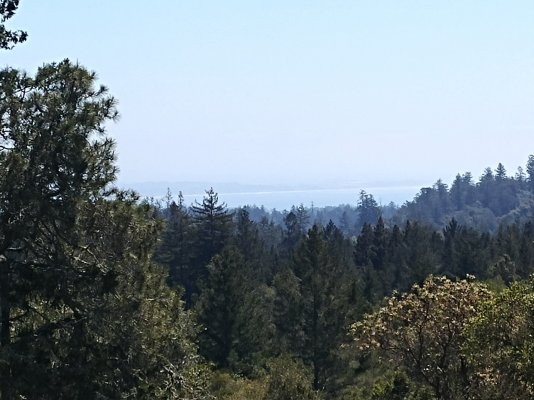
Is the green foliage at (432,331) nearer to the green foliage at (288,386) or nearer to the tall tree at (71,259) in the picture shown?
the green foliage at (288,386)

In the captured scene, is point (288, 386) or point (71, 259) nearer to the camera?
point (71, 259)

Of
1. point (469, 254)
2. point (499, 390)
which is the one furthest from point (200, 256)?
point (499, 390)

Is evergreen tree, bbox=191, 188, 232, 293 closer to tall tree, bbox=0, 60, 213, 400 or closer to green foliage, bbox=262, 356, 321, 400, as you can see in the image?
green foliage, bbox=262, 356, 321, 400

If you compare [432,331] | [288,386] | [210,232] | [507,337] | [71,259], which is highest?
[71,259]

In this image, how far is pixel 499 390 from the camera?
1616cm

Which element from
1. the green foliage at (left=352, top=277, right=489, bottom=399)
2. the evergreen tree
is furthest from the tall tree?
the evergreen tree

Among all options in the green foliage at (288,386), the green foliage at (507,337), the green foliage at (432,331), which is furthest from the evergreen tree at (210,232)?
the green foliage at (507,337)

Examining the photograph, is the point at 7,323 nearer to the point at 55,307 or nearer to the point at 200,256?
the point at 55,307

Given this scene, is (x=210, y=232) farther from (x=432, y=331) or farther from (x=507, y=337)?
(x=507, y=337)

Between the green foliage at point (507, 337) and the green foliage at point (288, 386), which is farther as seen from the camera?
the green foliage at point (288, 386)

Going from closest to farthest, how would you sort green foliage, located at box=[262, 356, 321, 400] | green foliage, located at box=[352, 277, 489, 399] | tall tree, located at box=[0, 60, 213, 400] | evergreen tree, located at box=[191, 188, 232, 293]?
tall tree, located at box=[0, 60, 213, 400] < green foliage, located at box=[352, 277, 489, 399] < green foliage, located at box=[262, 356, 321, 400] < evergreen tree, located at box=[191, 188, 232, 293]

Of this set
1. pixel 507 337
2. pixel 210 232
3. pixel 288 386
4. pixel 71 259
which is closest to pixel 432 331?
pixel 507 337

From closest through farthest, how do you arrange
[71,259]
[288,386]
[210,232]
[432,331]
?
[71,259]
[432,331]
[288,386]
[210,232]

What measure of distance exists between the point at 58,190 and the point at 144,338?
11.4ft
